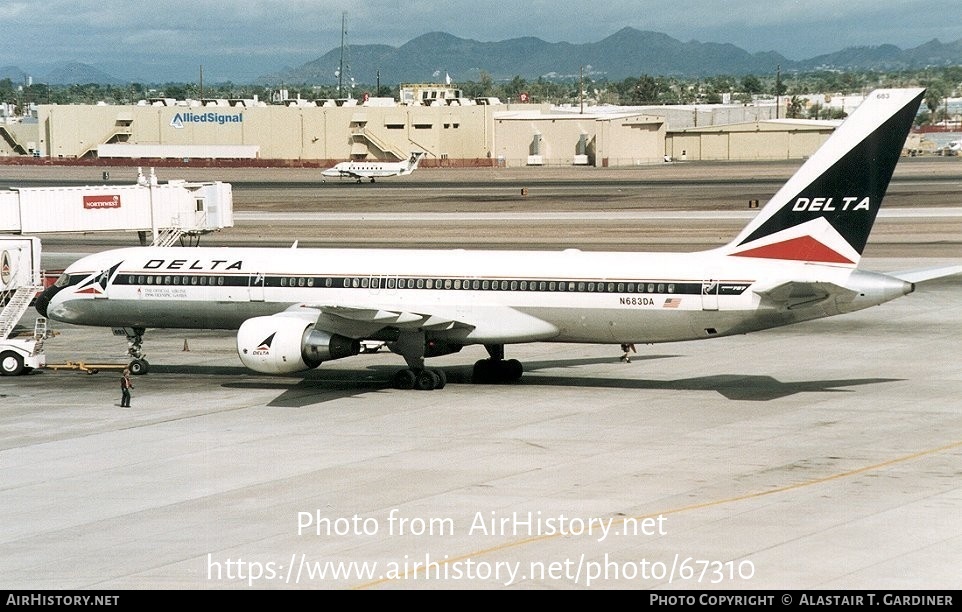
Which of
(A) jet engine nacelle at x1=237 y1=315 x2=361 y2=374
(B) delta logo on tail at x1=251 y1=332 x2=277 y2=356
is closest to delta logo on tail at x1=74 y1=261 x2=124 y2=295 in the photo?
(A) jet engine nacelle at x1=237 y1=315 x2=361 y2=374

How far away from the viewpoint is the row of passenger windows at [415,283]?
38.6 meters

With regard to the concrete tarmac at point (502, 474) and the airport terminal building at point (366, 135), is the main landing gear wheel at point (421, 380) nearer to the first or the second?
the concrete tarmac at point (502, 474)

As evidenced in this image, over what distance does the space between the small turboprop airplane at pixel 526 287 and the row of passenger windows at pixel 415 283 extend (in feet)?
0.15

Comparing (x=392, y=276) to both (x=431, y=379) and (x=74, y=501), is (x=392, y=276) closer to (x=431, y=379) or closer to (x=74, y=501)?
(x=431, y=379)

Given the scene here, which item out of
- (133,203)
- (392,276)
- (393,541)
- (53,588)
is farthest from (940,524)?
(133,203)

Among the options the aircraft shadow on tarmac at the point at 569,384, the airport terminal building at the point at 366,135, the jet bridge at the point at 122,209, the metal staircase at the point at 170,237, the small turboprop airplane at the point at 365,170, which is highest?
the airport terminal building at the point at 366,135

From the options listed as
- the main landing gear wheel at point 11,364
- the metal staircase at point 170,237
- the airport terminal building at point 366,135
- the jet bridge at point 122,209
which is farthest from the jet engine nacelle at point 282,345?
the airport terminal building at point 366,135

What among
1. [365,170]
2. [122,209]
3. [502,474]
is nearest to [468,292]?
[502,474]

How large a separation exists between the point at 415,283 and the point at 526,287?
3.66 meters

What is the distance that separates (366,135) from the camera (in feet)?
588

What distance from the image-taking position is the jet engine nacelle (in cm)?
3769

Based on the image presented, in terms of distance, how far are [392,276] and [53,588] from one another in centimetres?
2156

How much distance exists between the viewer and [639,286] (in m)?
38.4
